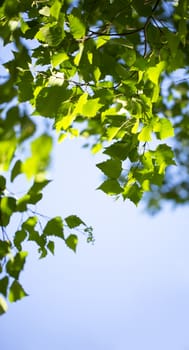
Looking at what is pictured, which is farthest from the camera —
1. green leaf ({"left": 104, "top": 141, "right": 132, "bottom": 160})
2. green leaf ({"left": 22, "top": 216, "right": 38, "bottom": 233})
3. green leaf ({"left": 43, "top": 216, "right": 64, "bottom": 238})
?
green leaf ({"left": 104, "top": 141, "right": 132, "bottom": 160})

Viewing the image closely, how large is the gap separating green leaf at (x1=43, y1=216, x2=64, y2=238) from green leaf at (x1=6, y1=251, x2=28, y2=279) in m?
0.22

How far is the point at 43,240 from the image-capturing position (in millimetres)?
1880

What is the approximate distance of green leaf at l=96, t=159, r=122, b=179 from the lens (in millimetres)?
1990

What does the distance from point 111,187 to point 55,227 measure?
50 centimetres

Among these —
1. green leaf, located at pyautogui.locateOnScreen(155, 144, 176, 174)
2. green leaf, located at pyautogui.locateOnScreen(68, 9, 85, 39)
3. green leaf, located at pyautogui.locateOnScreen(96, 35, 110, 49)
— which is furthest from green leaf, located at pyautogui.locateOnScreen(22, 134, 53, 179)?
green leaf, located at pyautogui.locateOnScreen(155, 144, 176, 174)

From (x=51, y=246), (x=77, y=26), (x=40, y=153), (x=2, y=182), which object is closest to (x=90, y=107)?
(x=77, y=26)

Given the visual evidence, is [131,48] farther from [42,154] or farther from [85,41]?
[42,154]

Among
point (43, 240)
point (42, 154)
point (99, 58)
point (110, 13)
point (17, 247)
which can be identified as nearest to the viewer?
point (42, 154)

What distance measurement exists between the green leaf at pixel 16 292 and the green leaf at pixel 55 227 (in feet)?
1.02

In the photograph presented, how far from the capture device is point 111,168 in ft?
6.55

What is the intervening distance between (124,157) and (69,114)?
397mm

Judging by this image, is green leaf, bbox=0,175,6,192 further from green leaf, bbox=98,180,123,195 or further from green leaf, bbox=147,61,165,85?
green leaf, bbox=147,61,165,85

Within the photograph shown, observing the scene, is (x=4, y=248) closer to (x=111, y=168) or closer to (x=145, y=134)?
(x=111, y=168)

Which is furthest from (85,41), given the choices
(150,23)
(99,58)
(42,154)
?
(42,154)
